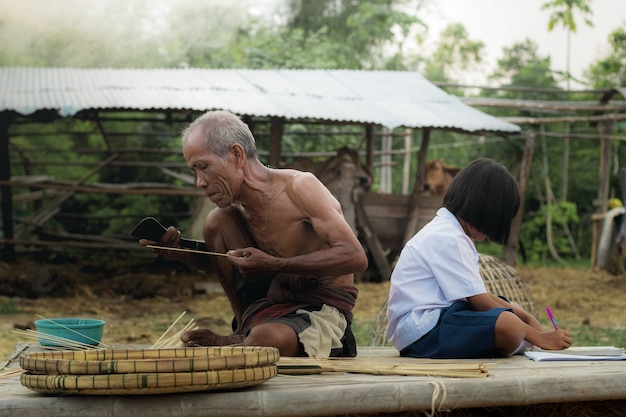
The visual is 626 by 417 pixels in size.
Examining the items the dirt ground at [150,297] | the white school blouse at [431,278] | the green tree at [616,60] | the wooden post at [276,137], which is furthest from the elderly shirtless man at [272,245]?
the green tree at [616,60]

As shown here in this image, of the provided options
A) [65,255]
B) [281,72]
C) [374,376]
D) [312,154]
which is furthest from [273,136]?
[374,376]

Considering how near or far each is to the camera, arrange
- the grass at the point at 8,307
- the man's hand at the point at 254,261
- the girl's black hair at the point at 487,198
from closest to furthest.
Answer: the man's hand at the point at 254,261 < the girl's black hair at the point at 487,198 < the grass at the point at 8,307

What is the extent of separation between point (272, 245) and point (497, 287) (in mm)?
2064

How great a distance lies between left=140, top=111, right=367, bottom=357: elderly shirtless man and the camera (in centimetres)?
321

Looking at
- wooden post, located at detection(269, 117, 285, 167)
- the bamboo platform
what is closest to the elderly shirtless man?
the bamboo platform

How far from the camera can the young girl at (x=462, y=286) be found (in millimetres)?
3361

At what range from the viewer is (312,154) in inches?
527

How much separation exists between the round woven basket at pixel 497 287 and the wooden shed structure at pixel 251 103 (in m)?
4.58

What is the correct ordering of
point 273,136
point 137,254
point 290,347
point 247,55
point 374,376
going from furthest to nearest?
point 247,55 → point 137,254 → point 273,136 → point 290,347 → point 374,376

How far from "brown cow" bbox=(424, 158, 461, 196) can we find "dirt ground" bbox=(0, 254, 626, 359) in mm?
1651

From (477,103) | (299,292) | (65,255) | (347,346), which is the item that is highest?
(477,103)

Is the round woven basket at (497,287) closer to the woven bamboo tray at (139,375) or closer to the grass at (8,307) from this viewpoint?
the woven bamboo tray at (139,375)

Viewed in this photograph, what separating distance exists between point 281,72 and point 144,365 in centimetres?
980

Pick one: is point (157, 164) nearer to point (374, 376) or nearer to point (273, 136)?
point (273, 136)
